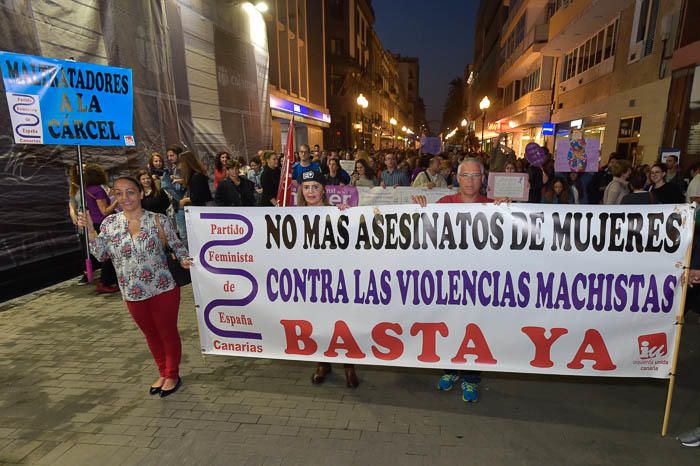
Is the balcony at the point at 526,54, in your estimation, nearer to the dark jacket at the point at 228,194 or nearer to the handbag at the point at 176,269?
the dark jacket at the point at 228,194

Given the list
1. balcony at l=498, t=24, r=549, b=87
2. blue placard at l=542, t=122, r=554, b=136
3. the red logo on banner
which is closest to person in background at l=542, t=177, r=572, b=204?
the red logo on banner

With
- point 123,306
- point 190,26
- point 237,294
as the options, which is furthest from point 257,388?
point 190,26

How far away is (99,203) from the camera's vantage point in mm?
5887

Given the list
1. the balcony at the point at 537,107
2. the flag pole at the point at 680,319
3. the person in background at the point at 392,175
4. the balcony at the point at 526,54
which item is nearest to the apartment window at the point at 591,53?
the balcony at the point at 526,54

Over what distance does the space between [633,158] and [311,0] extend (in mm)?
24223

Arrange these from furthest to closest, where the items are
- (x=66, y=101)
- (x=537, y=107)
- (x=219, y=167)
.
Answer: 1. (x=537, y=107)
2. (x=219, y=167)
3. (x=66, y=101)

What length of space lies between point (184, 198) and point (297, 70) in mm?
19111

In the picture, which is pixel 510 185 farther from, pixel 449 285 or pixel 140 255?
pixel 140 255

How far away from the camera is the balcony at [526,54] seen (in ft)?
71.2

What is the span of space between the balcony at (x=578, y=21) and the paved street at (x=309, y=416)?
13928mm

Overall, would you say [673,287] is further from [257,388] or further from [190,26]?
[190,26]

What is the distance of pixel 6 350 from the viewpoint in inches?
177

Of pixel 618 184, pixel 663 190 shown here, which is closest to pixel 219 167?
pixel 618 184

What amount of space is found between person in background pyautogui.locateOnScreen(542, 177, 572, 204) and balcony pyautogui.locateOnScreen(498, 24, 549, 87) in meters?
18.1
